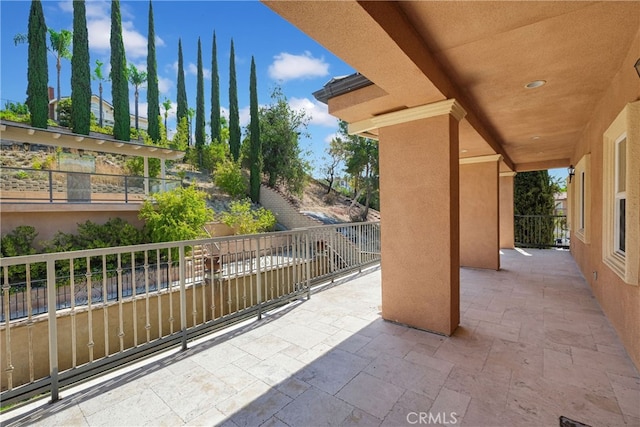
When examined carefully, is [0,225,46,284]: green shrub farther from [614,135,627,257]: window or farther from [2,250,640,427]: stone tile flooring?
[614,135,627,257]: window

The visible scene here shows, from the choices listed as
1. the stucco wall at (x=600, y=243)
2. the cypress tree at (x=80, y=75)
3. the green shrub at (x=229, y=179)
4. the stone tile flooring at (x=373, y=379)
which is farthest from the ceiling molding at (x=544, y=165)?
the cypress tree at (x=80, y=75)

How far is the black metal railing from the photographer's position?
941 cm

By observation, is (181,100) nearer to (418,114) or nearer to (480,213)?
(480,213)

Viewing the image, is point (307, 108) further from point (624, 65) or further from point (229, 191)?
point (624, 65)

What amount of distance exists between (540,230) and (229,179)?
13.5 m

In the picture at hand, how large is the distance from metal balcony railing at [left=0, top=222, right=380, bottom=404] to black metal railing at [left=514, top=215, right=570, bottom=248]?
22.1 ft

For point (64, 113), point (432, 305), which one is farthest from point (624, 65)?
point (64, 113)

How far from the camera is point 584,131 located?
4914mm

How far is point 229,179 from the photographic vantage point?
14.2 meters

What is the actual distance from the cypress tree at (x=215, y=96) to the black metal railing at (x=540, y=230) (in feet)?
59.5

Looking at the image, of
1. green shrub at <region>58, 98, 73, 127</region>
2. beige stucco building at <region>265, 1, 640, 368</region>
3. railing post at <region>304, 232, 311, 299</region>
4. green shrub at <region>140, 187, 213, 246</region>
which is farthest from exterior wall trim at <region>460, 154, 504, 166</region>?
green shrub at <region>58, 98, 73, 127</region>

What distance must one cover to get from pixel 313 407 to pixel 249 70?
1878 cm

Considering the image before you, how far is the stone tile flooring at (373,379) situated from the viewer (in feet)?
5.89

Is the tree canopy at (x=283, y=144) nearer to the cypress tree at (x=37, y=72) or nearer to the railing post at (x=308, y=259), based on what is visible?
the cypress tree at (x=37, y=72)
